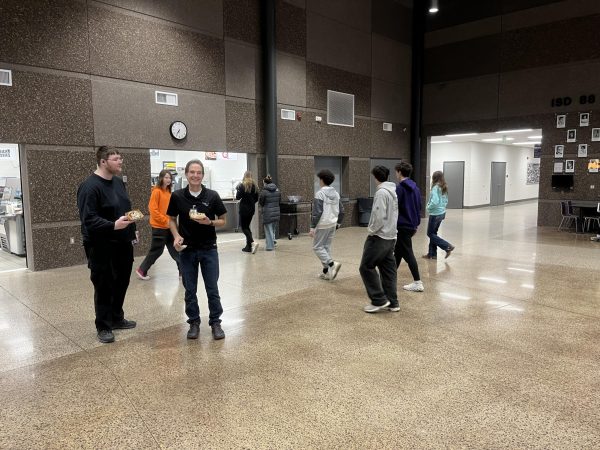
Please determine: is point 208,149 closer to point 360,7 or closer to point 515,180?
point 360,7

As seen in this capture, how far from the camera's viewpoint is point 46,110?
6.80 m

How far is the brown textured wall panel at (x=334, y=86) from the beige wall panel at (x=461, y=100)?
2.57m

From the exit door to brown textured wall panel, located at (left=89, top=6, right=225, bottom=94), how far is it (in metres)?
15.2

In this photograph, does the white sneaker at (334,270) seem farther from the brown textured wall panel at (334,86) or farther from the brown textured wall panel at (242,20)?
the brown textured wall panel at (334,86)

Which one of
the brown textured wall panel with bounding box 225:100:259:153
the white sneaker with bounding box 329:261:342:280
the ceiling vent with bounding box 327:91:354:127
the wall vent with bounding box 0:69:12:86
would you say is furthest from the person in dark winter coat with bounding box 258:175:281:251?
the wall vent with bounding box 0:69:12:86

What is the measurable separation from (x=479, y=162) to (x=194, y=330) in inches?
694

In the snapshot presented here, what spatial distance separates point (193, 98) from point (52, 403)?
6.81m

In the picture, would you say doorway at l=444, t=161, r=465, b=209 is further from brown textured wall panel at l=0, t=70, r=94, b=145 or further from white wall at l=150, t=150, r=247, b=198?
brown textured wall panel at l=0, t=70, r=94, b=145

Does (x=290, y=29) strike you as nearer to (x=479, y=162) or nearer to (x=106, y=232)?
(x=106, y=232)

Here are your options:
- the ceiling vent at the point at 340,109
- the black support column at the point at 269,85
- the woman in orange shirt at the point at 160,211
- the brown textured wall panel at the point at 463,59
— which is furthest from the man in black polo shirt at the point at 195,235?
the brown textured wall panel at the point at 463,59

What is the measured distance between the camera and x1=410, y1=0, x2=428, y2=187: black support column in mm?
13375

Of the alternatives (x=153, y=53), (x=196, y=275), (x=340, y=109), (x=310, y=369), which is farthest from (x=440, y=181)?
(x=153, y=53)

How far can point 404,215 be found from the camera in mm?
5230

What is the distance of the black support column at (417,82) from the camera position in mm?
13375
